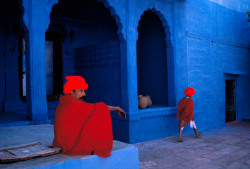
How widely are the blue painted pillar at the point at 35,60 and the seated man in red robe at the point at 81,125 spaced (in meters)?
2.59

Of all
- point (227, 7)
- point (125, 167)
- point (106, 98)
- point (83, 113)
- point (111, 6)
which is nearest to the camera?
point (83, 113)

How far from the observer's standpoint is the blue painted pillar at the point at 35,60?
17.5 ft

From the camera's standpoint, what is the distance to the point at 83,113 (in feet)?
9.39

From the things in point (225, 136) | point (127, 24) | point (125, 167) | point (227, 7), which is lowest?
point (225, 136)

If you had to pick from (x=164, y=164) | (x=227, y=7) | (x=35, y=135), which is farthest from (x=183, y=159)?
(x=227, y=7)

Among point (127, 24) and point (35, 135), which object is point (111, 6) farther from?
point (35, 135)

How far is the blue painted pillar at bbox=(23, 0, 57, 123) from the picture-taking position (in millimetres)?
5344

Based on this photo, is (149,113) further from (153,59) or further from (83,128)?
(83,128)

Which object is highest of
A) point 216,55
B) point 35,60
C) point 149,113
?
point 216,55

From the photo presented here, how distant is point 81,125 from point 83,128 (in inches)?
1.7

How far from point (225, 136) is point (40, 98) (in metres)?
5.90

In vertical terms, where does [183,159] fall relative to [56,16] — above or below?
below

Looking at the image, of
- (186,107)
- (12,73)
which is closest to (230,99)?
(186,107)

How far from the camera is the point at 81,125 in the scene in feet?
9.40
